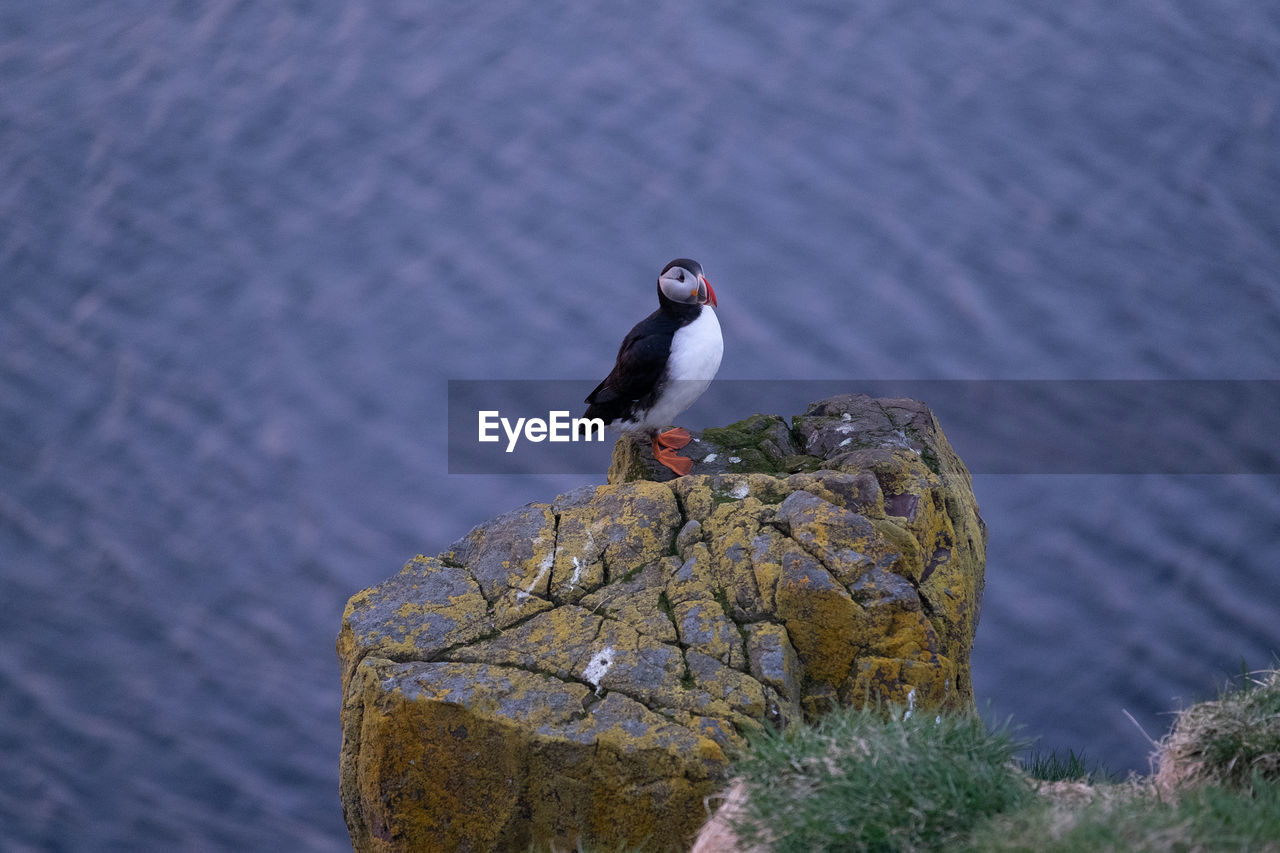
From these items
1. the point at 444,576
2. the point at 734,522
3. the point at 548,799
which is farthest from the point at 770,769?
the point at 444,576

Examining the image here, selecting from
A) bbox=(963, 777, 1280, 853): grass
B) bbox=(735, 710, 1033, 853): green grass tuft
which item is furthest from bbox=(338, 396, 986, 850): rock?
bbox=(963, 777, 1280, 853): grass

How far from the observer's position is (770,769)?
3436mm

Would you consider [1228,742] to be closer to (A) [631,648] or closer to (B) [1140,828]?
(B) [1140,828]

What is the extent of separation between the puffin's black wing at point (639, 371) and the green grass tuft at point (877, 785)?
8.85 feet

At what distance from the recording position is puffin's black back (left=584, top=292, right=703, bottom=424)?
597 cm

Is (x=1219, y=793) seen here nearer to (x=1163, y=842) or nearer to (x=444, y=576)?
(x=1163, y=842)

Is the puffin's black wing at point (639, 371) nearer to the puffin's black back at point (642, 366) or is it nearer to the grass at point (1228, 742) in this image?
the puffin's black back at point (642, 366)

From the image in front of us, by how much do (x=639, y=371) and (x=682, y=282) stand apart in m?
0.48

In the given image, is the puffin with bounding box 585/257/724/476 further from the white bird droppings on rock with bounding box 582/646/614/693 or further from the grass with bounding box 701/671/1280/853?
the grass with bounding box 701/671/1280/853

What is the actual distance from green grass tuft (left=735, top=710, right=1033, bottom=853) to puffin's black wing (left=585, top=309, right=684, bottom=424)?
106 inches

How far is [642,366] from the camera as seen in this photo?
598cm

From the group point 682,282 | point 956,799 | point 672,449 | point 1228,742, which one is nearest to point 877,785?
point 956,799

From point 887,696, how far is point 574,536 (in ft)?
4.35

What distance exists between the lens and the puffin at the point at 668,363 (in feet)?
19.6
